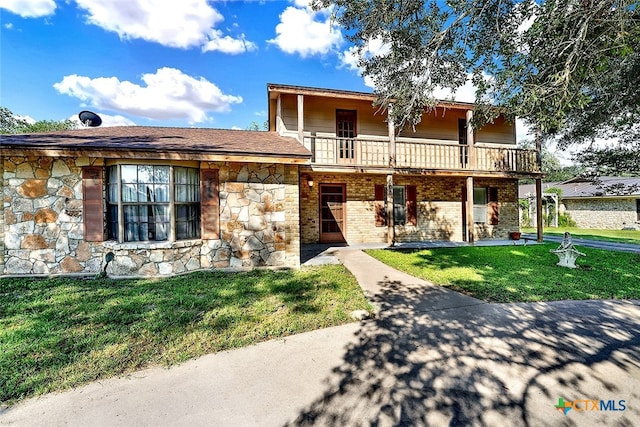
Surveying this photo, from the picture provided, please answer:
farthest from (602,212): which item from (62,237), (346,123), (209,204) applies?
(62,237)

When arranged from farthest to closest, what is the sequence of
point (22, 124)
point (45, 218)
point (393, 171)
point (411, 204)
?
point (22, 124)
point (411, 204)
point (393, 171)
point (45, 218)

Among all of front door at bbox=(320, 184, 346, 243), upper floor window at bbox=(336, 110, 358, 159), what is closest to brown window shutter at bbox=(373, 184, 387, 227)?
front door at bbox=(320, 184, 346, 243)

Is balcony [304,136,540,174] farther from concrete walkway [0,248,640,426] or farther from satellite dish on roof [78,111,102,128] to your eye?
satellite dish on roof [78,111,102,128]

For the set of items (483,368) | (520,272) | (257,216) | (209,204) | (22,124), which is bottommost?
(483,368)

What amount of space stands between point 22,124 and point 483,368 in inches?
1799

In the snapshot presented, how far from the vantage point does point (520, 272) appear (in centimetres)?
646

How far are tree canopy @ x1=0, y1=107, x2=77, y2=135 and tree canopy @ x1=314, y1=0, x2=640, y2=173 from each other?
118 feet

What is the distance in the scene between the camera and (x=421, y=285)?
214 inches

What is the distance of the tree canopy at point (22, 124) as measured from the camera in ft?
93.2

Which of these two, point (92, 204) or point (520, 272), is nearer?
point (92, 204)

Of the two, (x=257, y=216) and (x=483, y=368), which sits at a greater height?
(x=257, y=216)

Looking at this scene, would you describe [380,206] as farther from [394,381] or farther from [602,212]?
[602,212]

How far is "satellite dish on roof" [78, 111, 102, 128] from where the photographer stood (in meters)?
9.39

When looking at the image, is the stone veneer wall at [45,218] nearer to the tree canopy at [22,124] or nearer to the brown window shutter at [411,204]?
the brown window shutter at [411,204]
